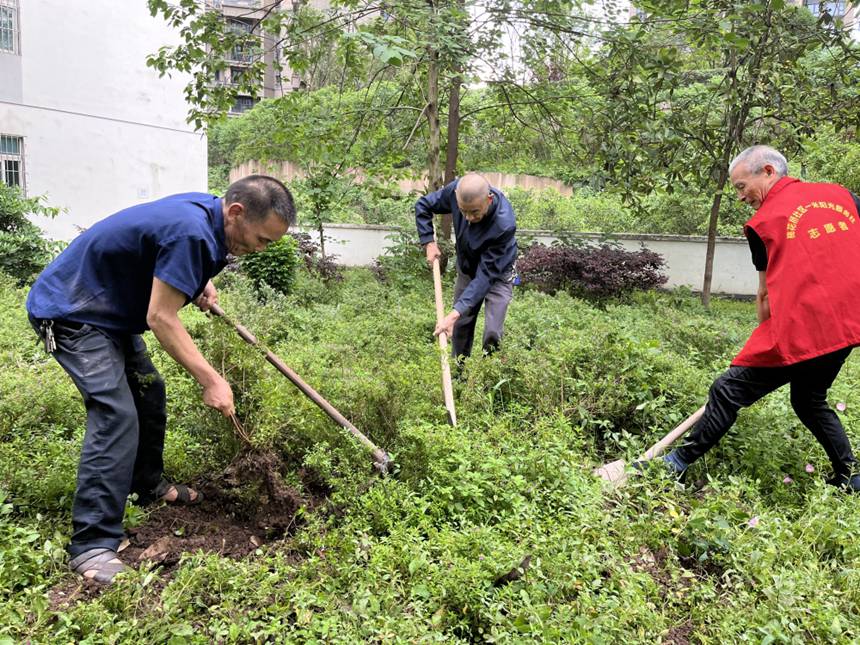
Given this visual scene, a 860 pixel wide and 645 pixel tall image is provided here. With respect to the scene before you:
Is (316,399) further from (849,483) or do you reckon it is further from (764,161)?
(849,483)

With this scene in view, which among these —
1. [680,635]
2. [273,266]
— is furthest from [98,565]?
[273,266]

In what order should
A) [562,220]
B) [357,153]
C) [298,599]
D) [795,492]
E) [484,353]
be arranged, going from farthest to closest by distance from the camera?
[562,220] < [357,153] < [484,353] < [795,492] < [298,599]

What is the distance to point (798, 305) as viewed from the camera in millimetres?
3125

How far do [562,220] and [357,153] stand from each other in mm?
6633

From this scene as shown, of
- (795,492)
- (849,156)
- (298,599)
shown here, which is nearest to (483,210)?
(795,492)

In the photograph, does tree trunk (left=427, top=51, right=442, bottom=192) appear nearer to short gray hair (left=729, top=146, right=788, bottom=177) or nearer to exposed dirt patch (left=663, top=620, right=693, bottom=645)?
short gray hair (left=729, top=146, right=788, bottom=177)

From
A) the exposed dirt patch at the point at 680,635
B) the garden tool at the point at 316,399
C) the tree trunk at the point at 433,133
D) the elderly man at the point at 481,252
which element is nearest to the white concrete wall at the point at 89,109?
the tree trunk at the point at 433,133

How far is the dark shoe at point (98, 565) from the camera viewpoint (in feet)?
7.89

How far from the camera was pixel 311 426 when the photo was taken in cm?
318

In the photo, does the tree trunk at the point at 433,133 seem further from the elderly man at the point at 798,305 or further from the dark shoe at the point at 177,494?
the dark shoe at the point at 177,494

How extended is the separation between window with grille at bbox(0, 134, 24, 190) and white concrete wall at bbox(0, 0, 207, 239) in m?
0.10

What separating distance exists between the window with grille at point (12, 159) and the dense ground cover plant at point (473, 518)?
32.5 ft

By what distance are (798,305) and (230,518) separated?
2933 mm

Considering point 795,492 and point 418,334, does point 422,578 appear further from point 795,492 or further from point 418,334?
point 418,334
